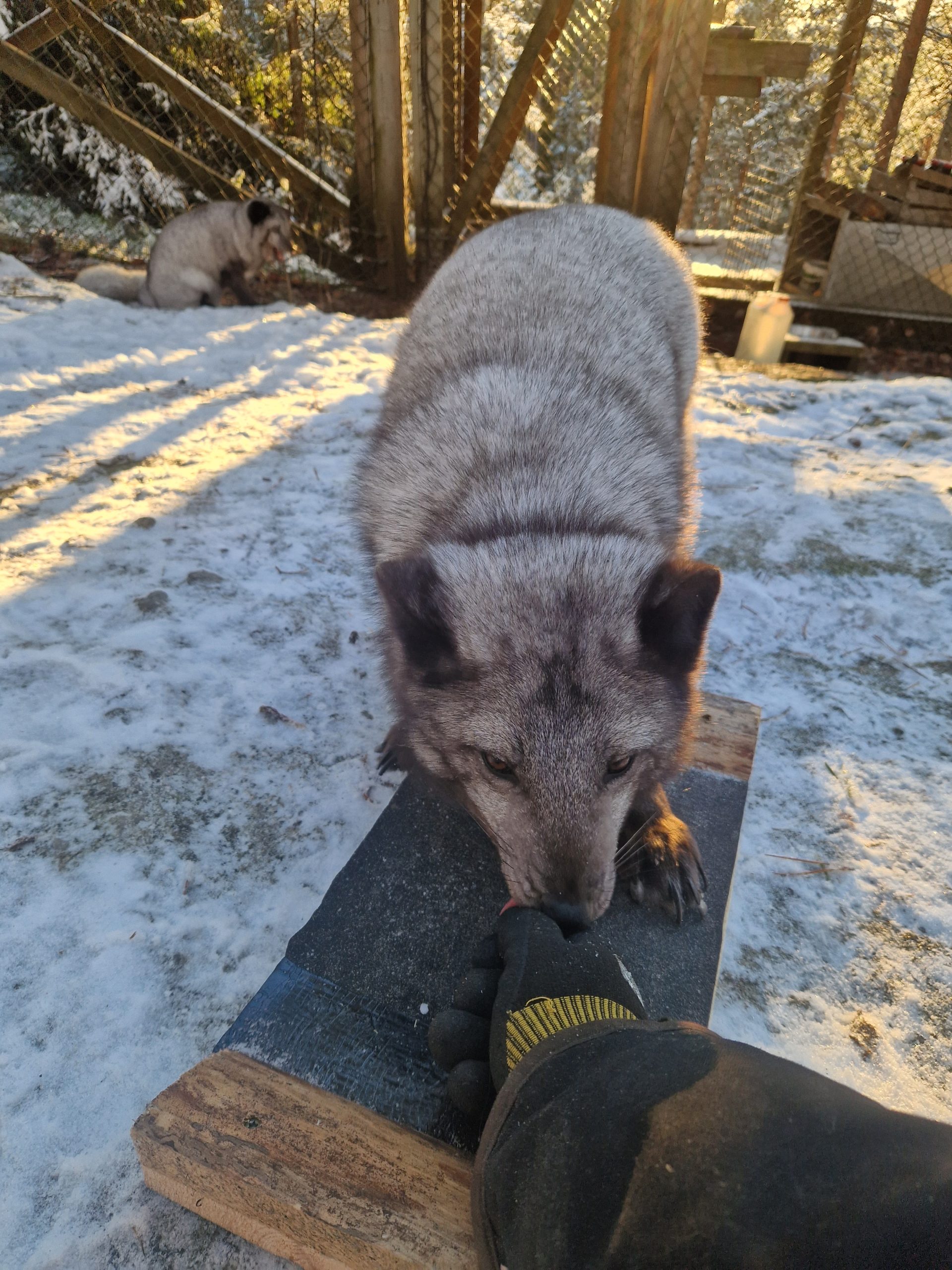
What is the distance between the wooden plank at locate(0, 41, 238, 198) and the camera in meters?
8.41

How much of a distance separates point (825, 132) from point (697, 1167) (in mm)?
10635

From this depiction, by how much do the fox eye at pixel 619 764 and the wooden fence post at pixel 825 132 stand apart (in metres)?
9.29

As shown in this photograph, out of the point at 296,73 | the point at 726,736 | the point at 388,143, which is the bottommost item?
the point at 726,736

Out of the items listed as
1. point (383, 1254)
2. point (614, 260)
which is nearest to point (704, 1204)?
point (383, 1254)

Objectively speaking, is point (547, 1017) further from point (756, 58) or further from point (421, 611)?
point (756, 58)

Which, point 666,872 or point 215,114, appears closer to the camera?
point 666,872

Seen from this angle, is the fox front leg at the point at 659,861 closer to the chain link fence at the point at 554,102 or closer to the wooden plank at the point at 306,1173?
the wooden plank at the point at 306,1173

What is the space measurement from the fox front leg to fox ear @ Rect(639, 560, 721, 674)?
1.75ft

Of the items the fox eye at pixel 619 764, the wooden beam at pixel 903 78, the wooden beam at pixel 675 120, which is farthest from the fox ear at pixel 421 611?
the wooden beam at pixel 903 78

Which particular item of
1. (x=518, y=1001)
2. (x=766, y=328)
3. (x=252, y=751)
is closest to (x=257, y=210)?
(x=766, y=328)

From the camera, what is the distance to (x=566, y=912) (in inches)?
70.7

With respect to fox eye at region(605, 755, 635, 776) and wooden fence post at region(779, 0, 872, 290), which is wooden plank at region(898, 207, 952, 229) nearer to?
wooden fence post at region(779, 0, 872, 290)

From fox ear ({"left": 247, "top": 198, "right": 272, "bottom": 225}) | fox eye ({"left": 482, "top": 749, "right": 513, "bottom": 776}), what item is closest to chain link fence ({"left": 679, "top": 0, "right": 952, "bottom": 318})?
fox ear ({"left": 247, "top": 198, "right": 272, "bottom": 225})

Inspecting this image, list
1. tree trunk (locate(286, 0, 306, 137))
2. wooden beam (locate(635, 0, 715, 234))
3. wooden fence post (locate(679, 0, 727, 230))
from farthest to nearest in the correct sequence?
wooden fence post (locate(679, 0, 727, 230)), tree trunk (locate(286, 0, 306, 137)), wooden beam (locate(635, 0, 715, 234))
